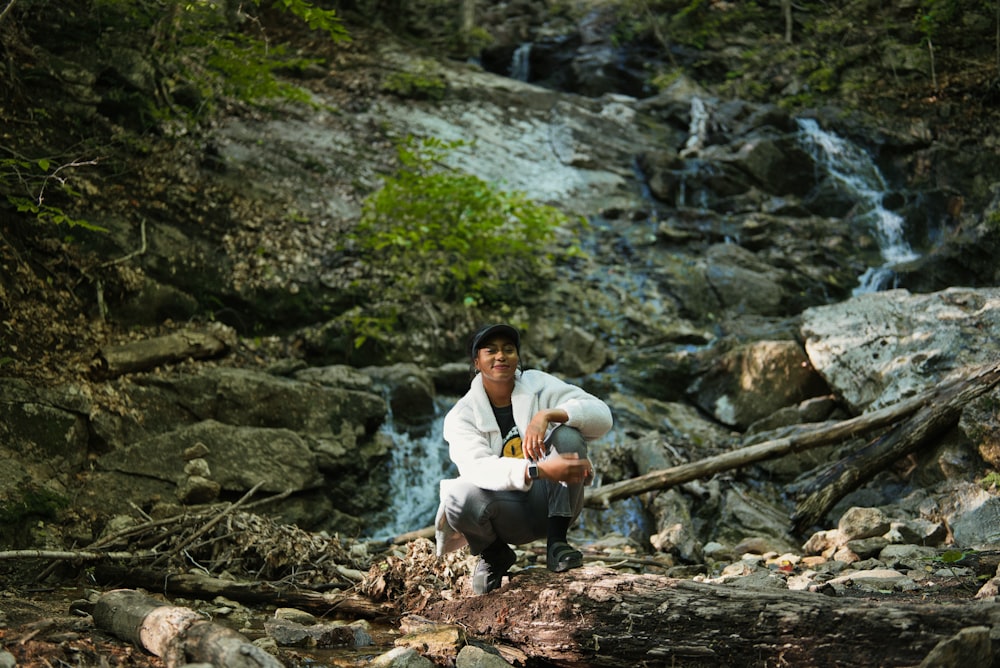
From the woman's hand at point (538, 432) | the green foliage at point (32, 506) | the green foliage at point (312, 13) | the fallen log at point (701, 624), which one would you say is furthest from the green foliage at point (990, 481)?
the green foliage at point (32, 506)

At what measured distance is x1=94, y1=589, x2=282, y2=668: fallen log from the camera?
7.57 feet

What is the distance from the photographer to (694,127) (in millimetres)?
15438

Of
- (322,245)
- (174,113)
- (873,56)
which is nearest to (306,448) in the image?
(322,245)

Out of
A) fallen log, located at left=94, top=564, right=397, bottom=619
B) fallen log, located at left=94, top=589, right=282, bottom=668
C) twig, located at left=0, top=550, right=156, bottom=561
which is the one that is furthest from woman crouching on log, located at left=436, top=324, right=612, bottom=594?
twig, located at left=0, top=550, right=156, bottom=561

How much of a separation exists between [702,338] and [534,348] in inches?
92.6

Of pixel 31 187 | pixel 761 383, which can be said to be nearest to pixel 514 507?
pixel 31 187

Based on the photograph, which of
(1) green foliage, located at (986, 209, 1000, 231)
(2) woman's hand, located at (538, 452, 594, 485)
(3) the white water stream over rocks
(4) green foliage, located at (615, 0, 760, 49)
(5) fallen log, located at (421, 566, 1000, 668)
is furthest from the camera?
(4) green foliage, located at (615, 0, 760, 49)

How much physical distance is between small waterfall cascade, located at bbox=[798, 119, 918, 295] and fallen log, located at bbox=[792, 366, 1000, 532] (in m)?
5.37

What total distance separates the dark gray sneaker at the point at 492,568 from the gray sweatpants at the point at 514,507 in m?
0.09

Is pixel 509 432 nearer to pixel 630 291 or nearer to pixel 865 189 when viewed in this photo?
pixel 630 291

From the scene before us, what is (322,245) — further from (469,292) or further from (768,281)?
(768,281)

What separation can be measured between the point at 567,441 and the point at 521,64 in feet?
56.0

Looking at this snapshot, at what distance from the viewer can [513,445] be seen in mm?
3316

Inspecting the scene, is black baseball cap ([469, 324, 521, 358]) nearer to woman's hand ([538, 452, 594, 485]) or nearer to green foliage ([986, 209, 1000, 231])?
woman's hand ([538, 452, 594, 485])
